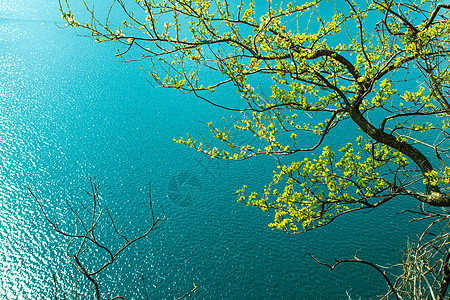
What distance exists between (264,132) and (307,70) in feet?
2.76

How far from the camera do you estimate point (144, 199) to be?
825 cm

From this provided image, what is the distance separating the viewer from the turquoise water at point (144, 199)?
20.9ft

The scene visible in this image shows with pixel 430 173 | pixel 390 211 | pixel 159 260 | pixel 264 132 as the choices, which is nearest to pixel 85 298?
pixel 159 260

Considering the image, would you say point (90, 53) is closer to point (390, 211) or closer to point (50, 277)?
point (50, 277)

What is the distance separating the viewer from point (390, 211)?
25.4 feet

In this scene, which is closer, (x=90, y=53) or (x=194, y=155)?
(x=194, y=155)

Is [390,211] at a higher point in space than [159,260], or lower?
lower

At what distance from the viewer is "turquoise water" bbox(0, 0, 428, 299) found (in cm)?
636

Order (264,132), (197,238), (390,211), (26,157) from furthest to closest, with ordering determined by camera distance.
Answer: (26,157) < (390,211) < (197,238) < (264,132)

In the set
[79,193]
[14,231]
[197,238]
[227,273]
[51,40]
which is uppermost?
[51,40]

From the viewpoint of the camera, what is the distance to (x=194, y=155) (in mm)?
9664

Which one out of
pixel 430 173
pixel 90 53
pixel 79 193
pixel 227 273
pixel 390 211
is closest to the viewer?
pixel 430 173

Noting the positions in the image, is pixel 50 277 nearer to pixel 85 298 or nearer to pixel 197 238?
pixel 85 298

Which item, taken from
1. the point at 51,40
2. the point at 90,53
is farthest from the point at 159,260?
the point at 51,40
